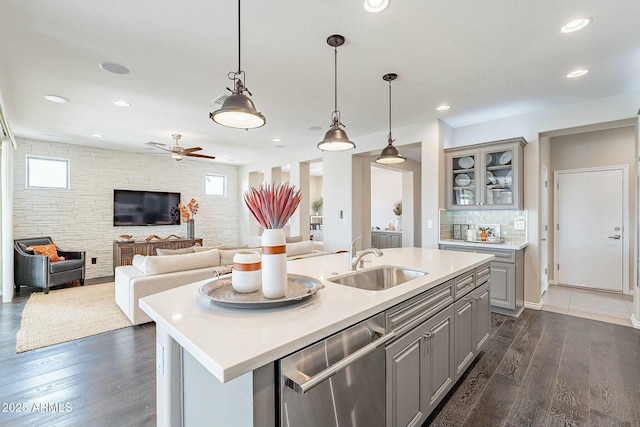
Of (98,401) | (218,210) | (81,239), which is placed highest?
(218,210)

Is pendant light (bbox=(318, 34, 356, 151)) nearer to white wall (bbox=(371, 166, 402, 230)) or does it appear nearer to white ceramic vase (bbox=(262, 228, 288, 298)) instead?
white ceramic vase (bbox=(262, 228, 288, 298))

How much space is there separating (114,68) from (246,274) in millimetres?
2677

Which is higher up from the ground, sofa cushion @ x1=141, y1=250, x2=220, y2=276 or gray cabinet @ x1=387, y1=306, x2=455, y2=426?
sofa cushion @ x1=141, y1=250, x2=220, y2=276

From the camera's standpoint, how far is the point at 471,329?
2.34m

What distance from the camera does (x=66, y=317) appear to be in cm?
367

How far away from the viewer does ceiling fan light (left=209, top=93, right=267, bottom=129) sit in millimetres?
1780

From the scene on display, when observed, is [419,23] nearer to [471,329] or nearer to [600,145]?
[471,329]

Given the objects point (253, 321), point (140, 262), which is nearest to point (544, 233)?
point (253, 321)

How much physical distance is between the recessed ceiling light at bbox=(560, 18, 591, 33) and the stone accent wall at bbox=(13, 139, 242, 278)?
23.9 ft

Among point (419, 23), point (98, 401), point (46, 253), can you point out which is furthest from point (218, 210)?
point (419, 23)

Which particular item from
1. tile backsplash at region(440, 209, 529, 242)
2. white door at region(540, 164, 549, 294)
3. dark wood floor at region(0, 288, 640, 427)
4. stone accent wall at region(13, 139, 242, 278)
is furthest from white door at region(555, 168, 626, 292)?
stone accent wall at region(13, 139, 242, 278)

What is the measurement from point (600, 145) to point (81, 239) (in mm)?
9633

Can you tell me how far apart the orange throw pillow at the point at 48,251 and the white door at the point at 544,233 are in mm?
7713

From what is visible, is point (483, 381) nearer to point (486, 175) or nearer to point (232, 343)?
point (232, 343)
